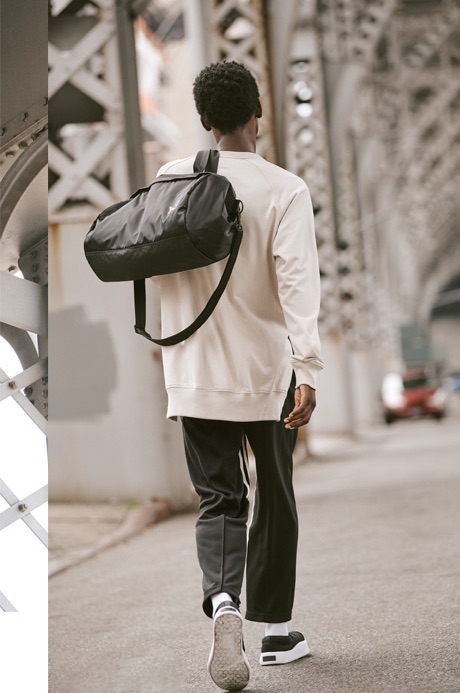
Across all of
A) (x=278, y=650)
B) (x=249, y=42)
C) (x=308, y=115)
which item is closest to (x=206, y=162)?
(x=278, y=650)

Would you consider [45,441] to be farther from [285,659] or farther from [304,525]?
[304,525]

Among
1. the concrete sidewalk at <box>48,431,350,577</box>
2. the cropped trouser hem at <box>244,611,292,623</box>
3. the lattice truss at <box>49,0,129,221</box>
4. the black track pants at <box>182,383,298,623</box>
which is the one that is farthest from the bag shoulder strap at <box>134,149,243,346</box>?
the lattice truss at <box>49,0,129,221</box>

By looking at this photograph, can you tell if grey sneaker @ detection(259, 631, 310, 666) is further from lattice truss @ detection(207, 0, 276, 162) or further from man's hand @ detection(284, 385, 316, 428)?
lattice truss @ detection(207, 0, 276, 162)

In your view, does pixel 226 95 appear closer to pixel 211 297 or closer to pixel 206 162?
pixel 206 162

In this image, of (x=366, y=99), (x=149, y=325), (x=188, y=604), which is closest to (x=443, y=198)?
(x=366, y=99)

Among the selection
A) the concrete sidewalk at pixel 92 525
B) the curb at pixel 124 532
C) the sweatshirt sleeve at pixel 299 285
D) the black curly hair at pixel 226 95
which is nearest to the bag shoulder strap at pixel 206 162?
the black curly hair at pixel 226 95

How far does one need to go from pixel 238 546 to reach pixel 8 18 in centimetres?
172

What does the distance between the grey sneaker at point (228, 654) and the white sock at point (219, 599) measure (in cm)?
5

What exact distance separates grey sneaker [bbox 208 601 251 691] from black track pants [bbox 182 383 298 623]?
0.41 feet

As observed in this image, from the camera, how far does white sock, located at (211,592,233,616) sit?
11.5 feet

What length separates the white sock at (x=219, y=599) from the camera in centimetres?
352

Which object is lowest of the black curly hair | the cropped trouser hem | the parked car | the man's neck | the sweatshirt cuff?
the parked car

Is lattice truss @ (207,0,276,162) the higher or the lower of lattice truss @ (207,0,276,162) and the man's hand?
the higher

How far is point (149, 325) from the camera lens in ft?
29.5
